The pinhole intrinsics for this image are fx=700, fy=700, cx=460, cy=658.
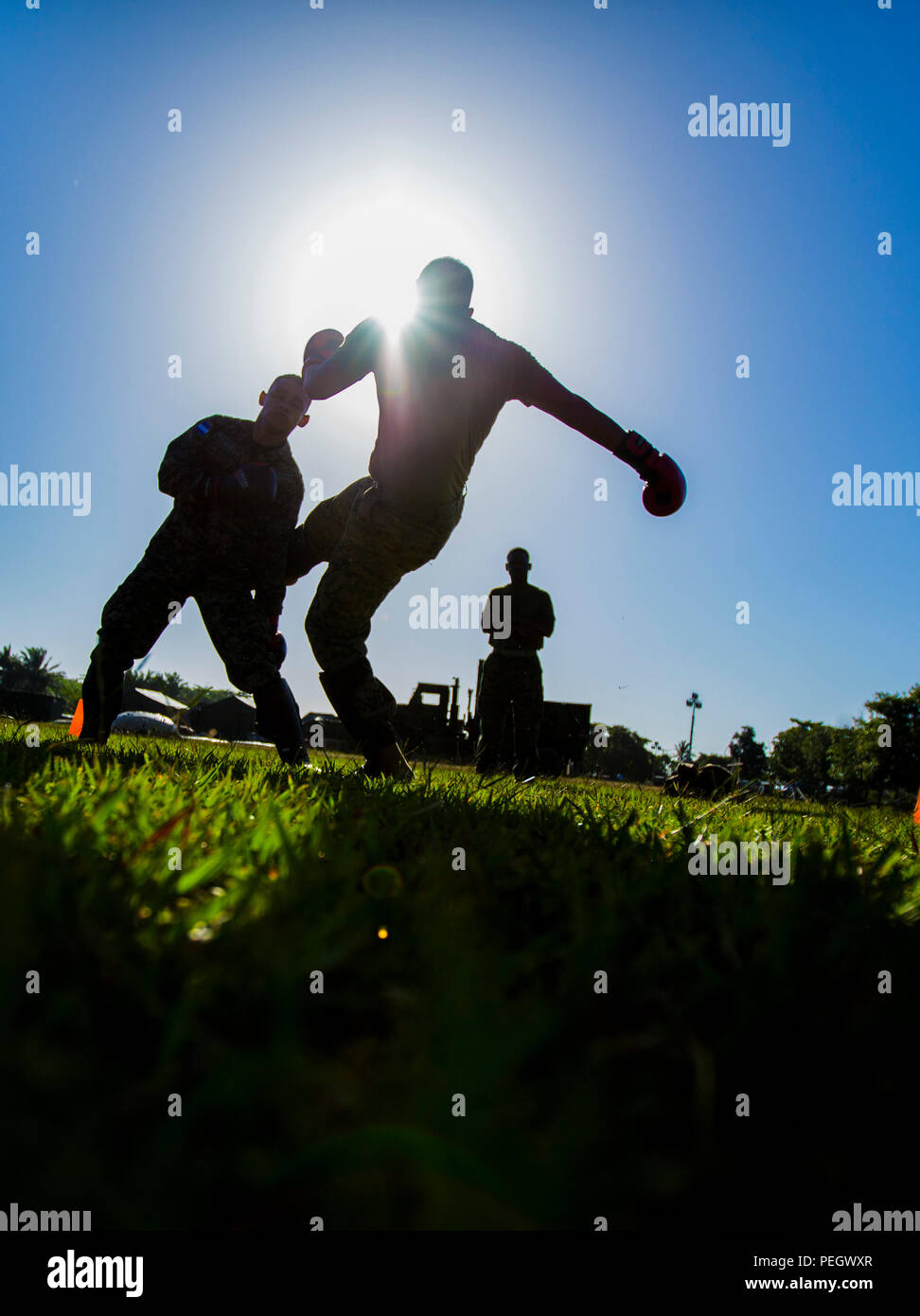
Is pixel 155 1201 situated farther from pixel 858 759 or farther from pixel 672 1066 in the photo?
pixel 858 759

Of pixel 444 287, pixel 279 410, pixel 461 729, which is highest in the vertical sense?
pixel 444 287

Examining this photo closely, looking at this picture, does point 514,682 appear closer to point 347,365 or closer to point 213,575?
point 213,575

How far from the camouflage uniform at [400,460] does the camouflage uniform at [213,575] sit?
0.53 metres

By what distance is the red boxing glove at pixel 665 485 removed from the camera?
3.33 meters

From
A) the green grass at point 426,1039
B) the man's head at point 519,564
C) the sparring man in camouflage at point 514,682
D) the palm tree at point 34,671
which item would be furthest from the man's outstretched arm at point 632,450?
the palm tree at point 34,671

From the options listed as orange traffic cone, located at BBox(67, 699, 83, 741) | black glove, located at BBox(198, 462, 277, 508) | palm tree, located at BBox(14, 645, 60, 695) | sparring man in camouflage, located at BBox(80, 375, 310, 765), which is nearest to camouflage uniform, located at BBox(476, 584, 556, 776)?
sparring man in camouflage, located at BBox(80, 375, 310, 765)

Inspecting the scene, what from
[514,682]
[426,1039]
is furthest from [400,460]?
[514,682]

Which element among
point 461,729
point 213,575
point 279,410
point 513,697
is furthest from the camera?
point 461,729

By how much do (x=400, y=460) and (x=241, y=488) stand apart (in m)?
1.15

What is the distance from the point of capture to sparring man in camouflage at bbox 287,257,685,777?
3609mm

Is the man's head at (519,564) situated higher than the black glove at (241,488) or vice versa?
the man's head at (519,564)

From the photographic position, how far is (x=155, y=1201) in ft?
1.78

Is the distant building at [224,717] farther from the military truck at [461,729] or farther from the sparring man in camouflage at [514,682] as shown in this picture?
the sparring man in camouflage at [514,682]

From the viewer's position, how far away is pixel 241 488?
421 cm
